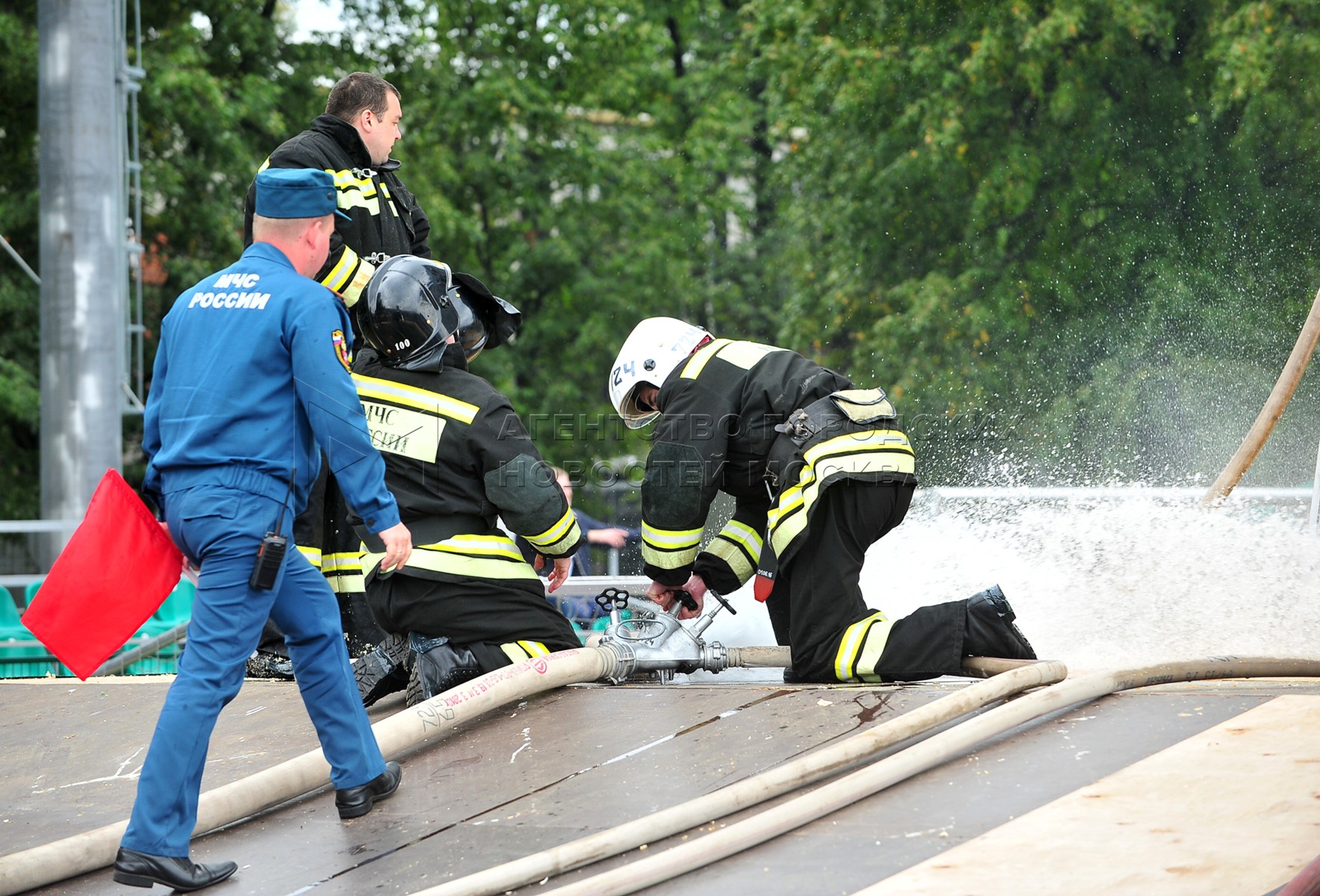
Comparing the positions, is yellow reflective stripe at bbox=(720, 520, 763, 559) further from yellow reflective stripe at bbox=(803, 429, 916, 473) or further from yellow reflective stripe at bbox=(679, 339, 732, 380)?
yellow reflective stripe at bbox=(679, 339, 732, 380)

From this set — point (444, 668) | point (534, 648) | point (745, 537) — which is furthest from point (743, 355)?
point (444, 668)

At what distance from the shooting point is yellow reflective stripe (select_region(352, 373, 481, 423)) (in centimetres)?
447

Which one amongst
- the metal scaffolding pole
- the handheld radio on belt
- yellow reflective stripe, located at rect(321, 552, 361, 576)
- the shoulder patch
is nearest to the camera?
the handheld radio on belt

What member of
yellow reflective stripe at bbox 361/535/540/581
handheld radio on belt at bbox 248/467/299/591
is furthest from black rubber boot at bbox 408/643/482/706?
handheld radio on belt at bbox 248/467/299/591

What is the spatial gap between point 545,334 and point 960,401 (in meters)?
7.06

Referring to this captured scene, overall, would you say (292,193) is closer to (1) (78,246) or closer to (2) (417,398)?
(2) (417,398)

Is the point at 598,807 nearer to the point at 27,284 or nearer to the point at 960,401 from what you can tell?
the point at 960,401

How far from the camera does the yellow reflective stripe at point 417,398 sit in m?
4.47

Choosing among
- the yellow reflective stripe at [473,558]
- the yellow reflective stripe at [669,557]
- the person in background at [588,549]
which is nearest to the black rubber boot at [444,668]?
the yellow reflective stripe at [473,558]

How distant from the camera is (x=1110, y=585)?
612 centimetres

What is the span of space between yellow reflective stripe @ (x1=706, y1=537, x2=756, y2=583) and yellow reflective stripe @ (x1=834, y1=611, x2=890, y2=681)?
1.74 feet

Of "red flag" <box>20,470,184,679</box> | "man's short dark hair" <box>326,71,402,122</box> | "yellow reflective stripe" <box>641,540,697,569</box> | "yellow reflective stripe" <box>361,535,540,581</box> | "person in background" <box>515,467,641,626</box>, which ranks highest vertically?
"man's short dark hair" <box>326,71,402,122</box>

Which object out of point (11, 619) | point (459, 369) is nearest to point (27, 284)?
point (11, 619)

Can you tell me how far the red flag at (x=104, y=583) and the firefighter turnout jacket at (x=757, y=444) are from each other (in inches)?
72.6
